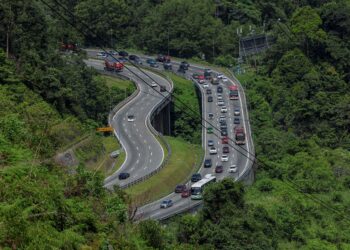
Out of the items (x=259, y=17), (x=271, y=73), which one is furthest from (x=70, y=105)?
(x=259, y=17)

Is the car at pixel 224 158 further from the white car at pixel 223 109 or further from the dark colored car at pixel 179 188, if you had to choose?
the white car at pixel 223 109

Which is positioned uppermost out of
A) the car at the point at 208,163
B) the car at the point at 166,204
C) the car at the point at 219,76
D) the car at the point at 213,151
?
the car at the point at 166,204

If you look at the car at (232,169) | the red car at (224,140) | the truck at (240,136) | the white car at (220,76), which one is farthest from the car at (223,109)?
the car at (232,169)

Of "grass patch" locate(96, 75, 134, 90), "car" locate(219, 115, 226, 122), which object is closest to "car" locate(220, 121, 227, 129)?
"car" locate(219, 115, 226, 122)

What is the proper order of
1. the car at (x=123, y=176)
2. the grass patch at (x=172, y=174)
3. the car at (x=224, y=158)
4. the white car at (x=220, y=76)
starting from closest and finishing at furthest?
the grass patch at (x=172, y=174) → the car at (x=123, y=176) → the car at (x=224, y=158) → the white car at (x=220, y=76)

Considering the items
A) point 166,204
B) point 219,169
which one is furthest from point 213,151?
point 166,204

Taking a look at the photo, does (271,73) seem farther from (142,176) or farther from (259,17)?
(142,176)

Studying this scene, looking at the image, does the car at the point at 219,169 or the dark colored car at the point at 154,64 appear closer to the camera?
the car at the point at 219,169
